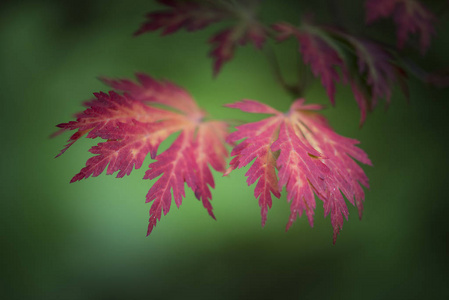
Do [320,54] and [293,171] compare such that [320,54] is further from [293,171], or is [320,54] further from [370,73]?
[293,171]

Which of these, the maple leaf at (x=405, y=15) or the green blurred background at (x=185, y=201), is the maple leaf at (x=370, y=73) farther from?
the green blurred background at (x=185, y=201)

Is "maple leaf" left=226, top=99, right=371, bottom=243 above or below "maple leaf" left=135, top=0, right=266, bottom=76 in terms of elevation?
below

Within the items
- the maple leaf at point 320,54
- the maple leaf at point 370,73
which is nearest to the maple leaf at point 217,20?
the maple leaf at point 320,54

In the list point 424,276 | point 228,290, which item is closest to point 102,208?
point 228,290

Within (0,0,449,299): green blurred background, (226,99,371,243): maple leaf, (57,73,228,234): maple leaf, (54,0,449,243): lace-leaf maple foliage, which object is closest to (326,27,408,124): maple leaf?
(54,0,449,243): lace-leaf maple foliage

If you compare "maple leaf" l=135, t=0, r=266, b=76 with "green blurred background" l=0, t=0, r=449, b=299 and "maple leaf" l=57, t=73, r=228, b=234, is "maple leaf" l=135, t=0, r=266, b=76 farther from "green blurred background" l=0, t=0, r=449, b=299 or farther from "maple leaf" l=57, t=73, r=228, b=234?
"green blurred background" l=0, t=0, r=449, b=299
